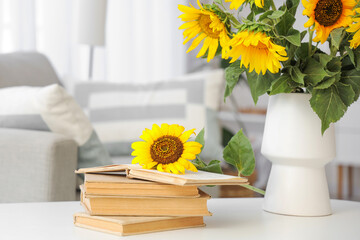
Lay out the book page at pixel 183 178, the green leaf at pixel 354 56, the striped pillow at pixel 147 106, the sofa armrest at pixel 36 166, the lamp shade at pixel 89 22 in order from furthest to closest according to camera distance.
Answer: the lamp shade at pixel 89 22 < the striped pillow at pixel 147 106 < the sofa armrest at pixel 36 166 < the green leaf at pixel 354 56 < the book page at pixel 183 178

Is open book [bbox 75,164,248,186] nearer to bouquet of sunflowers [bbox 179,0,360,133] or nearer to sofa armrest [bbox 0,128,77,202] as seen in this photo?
bouquet of sunflowers [bbox 179,0,360,133]

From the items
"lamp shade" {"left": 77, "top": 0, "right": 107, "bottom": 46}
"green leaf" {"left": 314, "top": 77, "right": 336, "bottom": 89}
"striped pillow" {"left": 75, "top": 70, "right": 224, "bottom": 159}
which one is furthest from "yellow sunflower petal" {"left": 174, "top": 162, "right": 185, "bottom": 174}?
"lamp shade" {"left": 77, "top": 0, "right": 107, "bottom": 46}

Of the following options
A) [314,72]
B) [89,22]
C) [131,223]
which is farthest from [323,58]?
[89,22]

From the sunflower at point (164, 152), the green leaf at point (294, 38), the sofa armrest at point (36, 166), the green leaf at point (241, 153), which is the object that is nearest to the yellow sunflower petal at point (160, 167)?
the sunflower at point (164, 152)

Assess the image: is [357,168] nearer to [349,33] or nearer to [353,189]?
[353,189]

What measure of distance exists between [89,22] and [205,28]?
213 cm

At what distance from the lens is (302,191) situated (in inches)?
39.5

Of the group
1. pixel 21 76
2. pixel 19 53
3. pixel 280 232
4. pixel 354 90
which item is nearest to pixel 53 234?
pixel 280 232

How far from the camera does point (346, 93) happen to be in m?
0.94

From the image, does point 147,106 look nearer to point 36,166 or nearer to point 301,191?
point 36,166

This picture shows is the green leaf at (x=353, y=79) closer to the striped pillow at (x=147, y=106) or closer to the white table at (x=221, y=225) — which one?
the white table at (x=221, y=225)

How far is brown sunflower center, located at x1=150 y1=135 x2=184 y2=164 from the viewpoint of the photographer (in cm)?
89

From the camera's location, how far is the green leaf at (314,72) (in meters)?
0.93

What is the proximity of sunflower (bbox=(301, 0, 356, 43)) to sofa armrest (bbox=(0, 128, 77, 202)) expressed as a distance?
887mm
